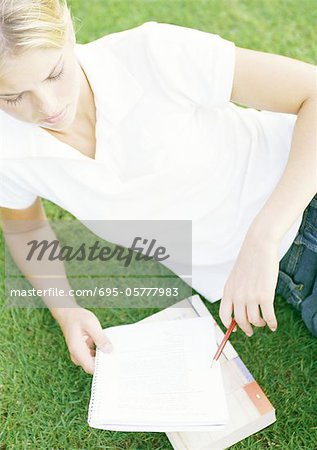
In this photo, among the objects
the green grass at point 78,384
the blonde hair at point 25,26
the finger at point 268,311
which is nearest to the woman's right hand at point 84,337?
the green grass at point 78,384

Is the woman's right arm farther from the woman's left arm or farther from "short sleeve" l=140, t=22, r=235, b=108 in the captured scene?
"short sleeve" l=140, t=22, r=235, b=108

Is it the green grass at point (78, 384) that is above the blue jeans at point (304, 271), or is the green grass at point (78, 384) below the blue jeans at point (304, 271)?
below

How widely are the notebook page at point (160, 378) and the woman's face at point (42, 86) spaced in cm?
53

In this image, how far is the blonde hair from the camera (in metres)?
1.11

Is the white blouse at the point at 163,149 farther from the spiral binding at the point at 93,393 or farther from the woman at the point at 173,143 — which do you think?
the spiral binding at the point at 93,393

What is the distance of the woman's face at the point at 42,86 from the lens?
1152mm

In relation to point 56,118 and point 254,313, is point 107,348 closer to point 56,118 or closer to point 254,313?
point 254,313

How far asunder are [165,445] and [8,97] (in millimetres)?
900

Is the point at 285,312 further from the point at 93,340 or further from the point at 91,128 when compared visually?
the point at 91,128

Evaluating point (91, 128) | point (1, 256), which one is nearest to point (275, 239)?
point (91, 128)

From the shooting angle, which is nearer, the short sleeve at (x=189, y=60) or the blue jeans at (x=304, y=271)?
the short sleeve at (x=189, y=60)

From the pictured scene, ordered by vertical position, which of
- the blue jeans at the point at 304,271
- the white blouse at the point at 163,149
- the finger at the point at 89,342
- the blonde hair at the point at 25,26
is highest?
the blonde hair at the point at 25,26

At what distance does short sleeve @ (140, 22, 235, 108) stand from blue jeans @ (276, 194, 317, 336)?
0.36 metres

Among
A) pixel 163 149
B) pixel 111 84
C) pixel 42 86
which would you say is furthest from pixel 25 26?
pixel 163 149
